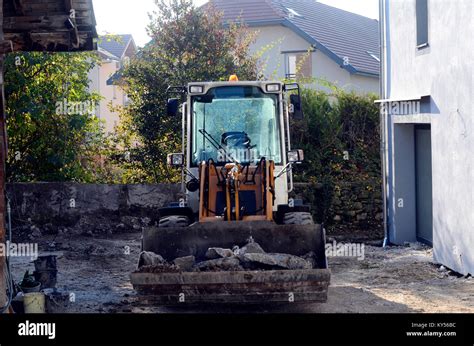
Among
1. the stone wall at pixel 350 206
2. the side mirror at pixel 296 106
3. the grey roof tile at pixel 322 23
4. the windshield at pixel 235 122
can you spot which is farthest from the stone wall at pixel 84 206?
the grey roof tile at pixel 322 23

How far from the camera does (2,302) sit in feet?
28.1

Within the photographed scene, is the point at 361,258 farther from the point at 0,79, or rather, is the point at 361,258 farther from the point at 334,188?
the point at 0,79

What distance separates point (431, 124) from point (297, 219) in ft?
13.2

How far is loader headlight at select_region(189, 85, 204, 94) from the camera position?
11.6 m

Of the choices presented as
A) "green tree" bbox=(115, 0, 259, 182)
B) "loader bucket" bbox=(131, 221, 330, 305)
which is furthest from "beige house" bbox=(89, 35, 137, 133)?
"loader bucket" bbox=(131, 221, 330, 305)

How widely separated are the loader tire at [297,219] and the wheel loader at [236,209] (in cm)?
1

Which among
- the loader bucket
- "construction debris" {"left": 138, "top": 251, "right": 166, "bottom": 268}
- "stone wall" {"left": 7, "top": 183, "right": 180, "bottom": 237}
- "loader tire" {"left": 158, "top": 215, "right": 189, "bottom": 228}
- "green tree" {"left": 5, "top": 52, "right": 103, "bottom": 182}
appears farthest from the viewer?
"stone wall" {"left": 7, "top": 183, "right": 180, "bottom": 237}

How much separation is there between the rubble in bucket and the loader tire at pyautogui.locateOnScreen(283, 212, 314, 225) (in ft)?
3.37

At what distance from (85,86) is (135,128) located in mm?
1352

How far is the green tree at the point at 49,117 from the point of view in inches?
654

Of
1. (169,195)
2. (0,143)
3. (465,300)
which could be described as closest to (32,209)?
(169,195)

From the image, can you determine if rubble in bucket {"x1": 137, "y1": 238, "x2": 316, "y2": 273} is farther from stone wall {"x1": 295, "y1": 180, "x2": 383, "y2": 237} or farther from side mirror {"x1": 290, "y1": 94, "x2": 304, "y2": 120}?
stone wall {"x1": 295, "y1": 180, "x2": 383, "y2": 237}

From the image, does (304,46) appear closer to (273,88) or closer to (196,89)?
(273,88)

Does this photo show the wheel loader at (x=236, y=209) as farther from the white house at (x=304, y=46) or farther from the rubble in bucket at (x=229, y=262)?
the white house at (x=304, y=46)
